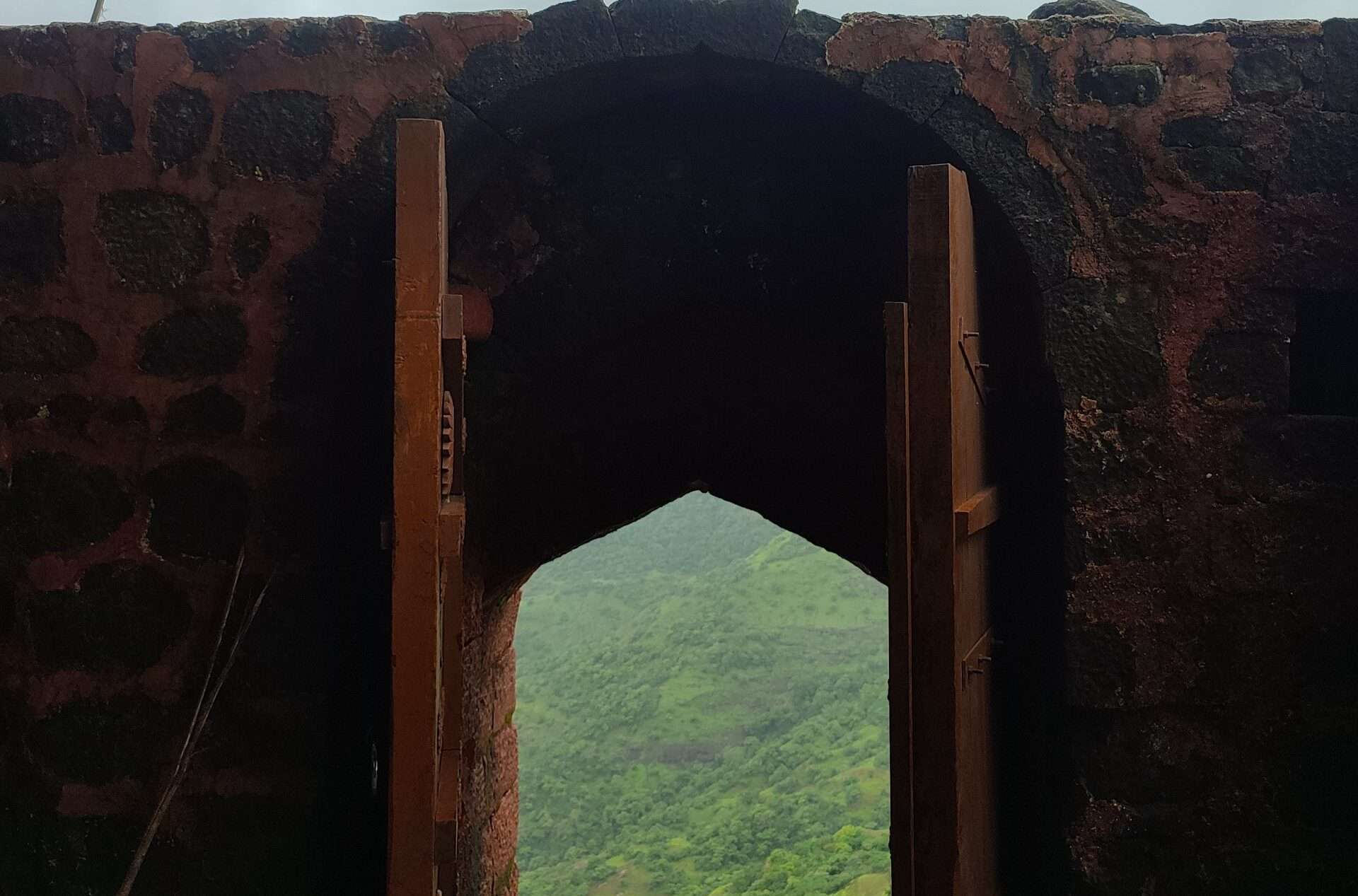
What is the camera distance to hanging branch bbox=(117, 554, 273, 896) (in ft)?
7.47

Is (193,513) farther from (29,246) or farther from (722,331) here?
(722,331)

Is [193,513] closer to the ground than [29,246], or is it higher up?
closer to the ground

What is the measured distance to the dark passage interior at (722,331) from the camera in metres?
2.44

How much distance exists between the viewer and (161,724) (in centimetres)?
229

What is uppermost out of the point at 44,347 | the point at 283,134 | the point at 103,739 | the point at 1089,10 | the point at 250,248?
the point at 1089,10

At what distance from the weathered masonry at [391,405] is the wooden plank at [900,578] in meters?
0.68

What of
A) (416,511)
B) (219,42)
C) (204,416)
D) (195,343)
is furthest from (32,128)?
(416,511)

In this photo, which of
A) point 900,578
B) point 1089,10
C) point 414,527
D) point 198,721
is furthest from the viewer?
point 1089,10

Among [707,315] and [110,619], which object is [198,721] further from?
[707,315]

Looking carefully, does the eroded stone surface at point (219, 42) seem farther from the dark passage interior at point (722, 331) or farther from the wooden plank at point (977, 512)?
the wooden plank at point (977, 512)

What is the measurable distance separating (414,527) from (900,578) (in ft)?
2.43

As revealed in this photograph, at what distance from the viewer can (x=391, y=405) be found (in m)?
2.33

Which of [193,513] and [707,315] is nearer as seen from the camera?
[193,513]

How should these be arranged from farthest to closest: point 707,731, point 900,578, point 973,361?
point 707,731, point 973,361, point 900,578
